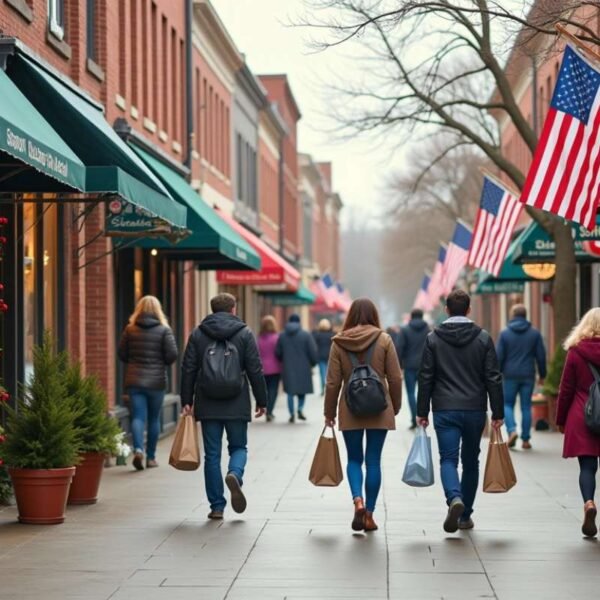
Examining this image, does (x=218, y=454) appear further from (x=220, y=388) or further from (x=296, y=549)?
(x=296, y=549)

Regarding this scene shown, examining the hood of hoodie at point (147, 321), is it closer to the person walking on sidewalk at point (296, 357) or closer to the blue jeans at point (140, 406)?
the blue jeans at point (140, 406)

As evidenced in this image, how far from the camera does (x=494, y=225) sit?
79.8 feet

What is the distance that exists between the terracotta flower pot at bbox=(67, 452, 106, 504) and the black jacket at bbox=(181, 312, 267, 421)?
4.36 ft

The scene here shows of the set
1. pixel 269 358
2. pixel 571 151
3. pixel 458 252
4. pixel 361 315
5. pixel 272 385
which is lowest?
pixel 272 385

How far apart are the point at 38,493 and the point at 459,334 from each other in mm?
3497

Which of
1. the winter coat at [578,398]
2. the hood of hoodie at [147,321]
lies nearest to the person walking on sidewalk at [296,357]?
the hood of hoodie at [147,321]

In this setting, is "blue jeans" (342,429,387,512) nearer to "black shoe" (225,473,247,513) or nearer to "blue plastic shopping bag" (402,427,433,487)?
"blue plastic shopping bag" (402,427,433,487)

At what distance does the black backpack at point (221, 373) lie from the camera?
12812 millimetres

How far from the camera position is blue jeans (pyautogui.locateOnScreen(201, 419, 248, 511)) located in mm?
12891

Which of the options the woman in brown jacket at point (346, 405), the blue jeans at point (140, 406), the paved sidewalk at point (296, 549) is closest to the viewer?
the paved sidewalk at point (296, 549)

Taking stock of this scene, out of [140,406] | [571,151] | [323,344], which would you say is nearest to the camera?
[571,151]

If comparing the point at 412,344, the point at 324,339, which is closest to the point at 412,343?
the point at 412,344

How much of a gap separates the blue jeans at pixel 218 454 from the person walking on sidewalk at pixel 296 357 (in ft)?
49.5

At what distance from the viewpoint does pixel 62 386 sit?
42.3 ft
